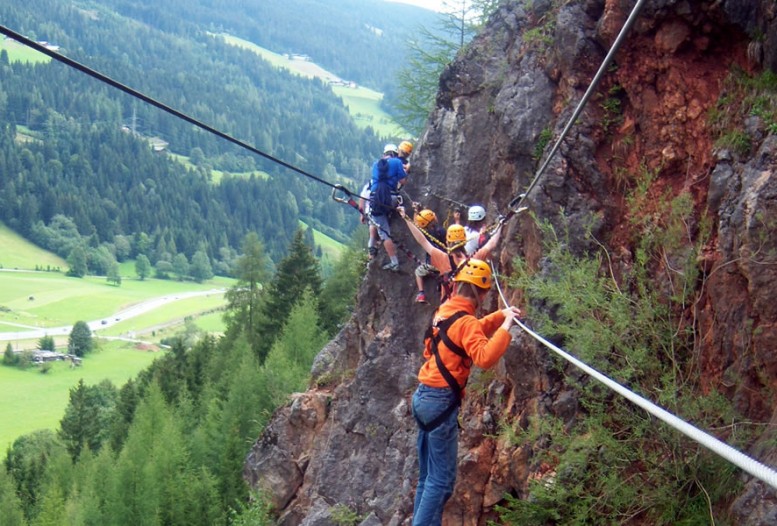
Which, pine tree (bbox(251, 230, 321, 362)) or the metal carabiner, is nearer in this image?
the metal carabiner

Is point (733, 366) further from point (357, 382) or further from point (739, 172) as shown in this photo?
point (357, 382)

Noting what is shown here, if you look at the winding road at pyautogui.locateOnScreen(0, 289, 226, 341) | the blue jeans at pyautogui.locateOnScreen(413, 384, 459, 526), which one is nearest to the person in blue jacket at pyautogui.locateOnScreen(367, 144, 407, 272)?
the blue jeans at pyautogui.locateOnScreen(413, 384, 459, 526)

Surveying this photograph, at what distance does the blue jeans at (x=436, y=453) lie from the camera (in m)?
7.71

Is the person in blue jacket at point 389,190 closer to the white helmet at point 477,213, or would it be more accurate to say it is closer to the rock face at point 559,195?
the rock face at point 559,195

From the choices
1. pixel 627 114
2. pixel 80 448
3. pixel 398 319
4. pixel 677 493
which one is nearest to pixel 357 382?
pixel 398 319

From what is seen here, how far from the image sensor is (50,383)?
384ft

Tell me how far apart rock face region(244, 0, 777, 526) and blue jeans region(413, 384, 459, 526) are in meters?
2.02

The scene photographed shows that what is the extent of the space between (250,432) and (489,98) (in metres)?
27.7

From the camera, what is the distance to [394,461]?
1644 cm

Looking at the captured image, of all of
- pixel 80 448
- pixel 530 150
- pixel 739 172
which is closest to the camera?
pixel 739 172

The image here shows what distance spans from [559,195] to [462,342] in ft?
14.7

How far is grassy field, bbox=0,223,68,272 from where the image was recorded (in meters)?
178

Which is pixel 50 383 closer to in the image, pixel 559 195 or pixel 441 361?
pixel 559 195

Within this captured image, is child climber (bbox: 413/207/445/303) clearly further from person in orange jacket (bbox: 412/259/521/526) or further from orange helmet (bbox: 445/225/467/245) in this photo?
person in orange jacket (bbox: 412/259/521/526)
